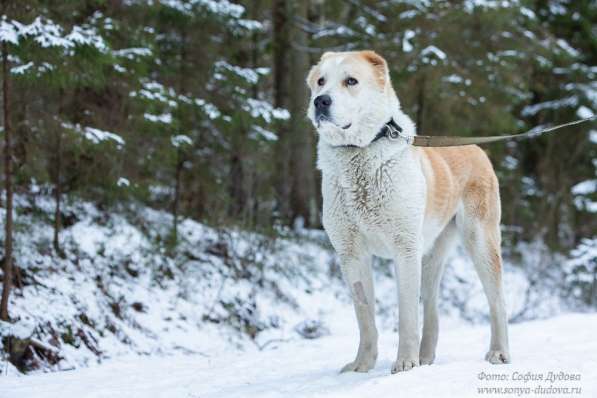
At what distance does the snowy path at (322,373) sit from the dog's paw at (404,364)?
11 cm

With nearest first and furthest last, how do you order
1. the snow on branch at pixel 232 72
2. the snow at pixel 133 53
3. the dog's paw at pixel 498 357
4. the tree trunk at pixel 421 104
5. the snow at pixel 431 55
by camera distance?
the dog's paw at pixel 498 357 < the snow at pixel 133 53 < the snow on branch at pixel 232 72 < the snow at pixel 431 55 < the tree trunk at pixel 421 104

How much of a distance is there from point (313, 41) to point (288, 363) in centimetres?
867

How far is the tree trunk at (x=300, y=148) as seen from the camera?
12.3 metres

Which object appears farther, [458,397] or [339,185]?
[339,185]

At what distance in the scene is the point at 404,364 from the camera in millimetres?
4078

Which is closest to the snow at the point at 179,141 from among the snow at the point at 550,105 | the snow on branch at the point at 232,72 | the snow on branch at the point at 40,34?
the snow on branch at the point at 232,72

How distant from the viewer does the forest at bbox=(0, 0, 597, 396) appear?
247 inches

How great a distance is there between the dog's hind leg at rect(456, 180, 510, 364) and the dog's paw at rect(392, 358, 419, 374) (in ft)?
2.95

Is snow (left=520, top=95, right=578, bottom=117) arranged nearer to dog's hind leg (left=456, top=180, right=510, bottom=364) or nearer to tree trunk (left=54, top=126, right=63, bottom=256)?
dog's hind leg (left=456, top=180, right=510, bottom=364)

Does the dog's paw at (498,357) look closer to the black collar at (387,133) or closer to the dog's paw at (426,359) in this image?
the dog's paw at (426,359)

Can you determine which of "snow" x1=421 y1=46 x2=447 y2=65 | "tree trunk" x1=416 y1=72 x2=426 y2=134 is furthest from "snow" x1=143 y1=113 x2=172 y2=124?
"tree trunk" x1=416 y1=72 x2=426 y2=134

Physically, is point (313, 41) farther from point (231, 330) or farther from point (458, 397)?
point (458, 397)

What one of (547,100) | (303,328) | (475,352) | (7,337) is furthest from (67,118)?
(547,100)

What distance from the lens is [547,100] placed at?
19.0 m
